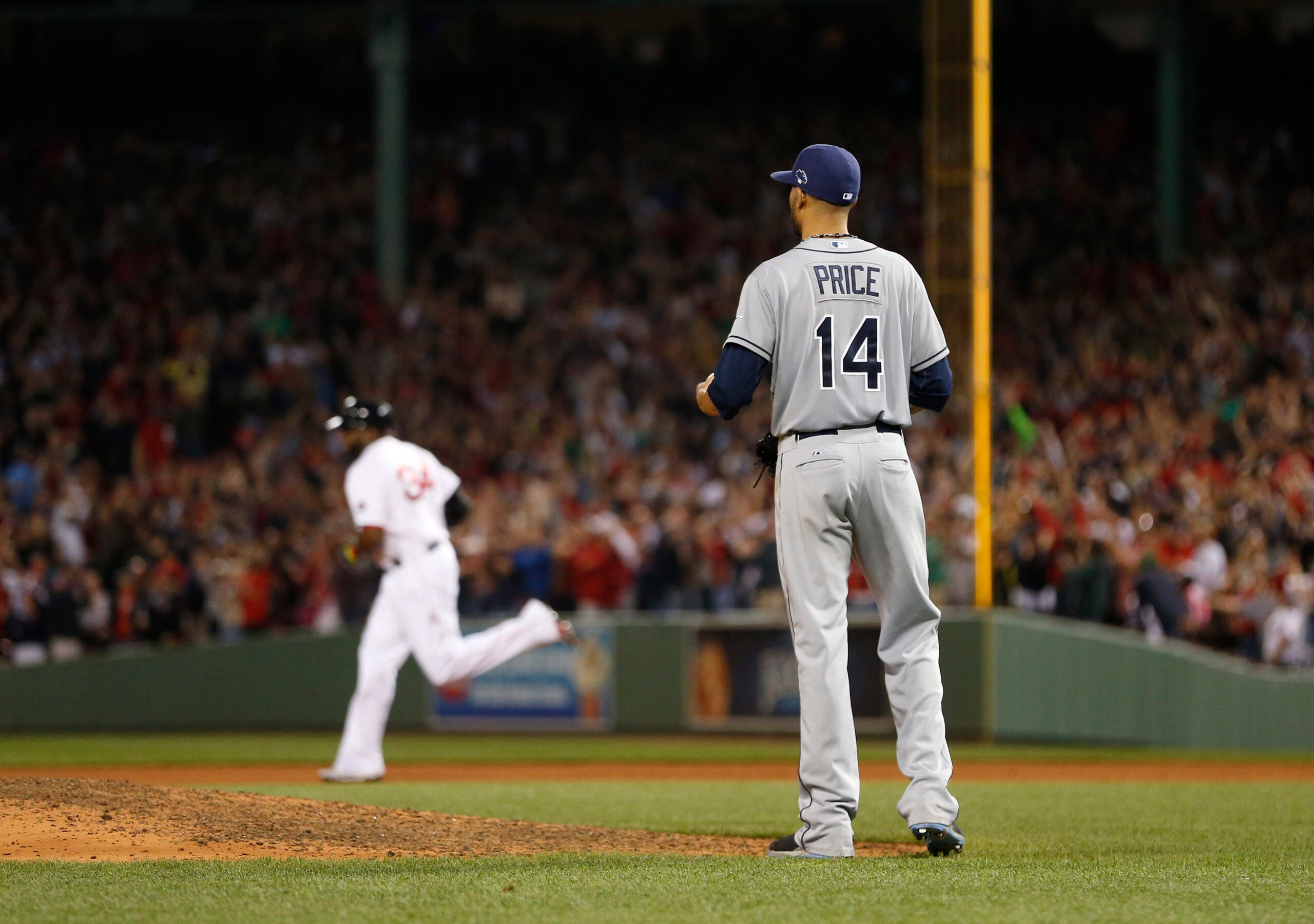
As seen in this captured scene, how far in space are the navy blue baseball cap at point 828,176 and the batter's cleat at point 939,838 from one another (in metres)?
2.01

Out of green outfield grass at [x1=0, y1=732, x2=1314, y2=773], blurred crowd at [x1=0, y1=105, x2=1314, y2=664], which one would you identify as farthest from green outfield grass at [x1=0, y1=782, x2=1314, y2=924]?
blurred crowd at [x1=0, y1=105, x2=1314, y2=664]

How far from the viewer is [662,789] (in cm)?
942

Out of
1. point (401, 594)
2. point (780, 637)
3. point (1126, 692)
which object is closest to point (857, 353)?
point (401, 594)

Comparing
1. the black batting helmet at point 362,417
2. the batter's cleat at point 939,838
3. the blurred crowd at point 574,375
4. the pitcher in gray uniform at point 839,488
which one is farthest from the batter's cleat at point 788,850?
the blurred crowd at point 574,375

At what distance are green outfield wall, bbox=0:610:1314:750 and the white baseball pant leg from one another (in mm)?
5412

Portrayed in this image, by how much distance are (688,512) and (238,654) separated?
470 cm

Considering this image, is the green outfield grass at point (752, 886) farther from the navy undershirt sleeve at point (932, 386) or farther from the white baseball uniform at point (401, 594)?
the white baseball uniform at point (401, 594)

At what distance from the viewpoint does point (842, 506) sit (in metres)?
5.47

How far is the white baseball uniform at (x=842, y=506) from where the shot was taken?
5.44 m

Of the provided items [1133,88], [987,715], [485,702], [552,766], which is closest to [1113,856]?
[552,766]

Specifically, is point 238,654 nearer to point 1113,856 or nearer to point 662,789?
point 662,789

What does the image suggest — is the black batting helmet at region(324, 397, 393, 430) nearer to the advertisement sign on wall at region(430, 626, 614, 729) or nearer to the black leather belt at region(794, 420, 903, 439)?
the black leather belt at region(794, 420, 903, 439)

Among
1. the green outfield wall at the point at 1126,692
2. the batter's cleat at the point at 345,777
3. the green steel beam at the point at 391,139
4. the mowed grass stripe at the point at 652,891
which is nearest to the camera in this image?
the mowed grass stripe at the point at 652,891

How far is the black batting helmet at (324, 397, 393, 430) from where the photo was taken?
31.9 ft
